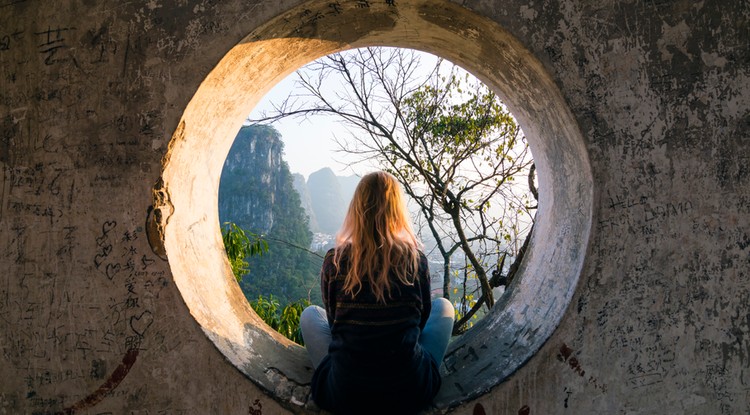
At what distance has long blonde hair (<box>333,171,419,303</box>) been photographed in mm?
2279

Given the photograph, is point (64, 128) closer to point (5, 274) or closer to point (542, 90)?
point (5, 274)

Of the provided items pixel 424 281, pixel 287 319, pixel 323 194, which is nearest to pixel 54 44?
pixel 424 281

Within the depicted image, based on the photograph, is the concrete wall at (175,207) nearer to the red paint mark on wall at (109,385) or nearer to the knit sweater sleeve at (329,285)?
the red paint mark on wall at (109,385)

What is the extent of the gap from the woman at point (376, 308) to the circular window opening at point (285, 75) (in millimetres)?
387

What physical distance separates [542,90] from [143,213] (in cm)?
215

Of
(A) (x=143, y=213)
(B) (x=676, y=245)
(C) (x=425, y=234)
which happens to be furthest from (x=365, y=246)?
(C) (x=425, y=234)

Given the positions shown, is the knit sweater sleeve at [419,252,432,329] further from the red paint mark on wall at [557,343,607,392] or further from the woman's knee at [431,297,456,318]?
the red paint mark on wall at [557,343,607,392]

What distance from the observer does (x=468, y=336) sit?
3.47 m

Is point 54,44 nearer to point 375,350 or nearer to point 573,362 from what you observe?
point 375,350

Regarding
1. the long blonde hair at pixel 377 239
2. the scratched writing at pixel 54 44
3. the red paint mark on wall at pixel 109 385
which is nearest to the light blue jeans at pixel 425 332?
the long blonde hair at pixel 377 239

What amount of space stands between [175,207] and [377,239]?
1.07 metres

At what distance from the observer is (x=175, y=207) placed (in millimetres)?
2643

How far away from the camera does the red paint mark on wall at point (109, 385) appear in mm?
2537

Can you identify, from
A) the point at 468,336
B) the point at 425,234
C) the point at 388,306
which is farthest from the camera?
the point at 425,234
